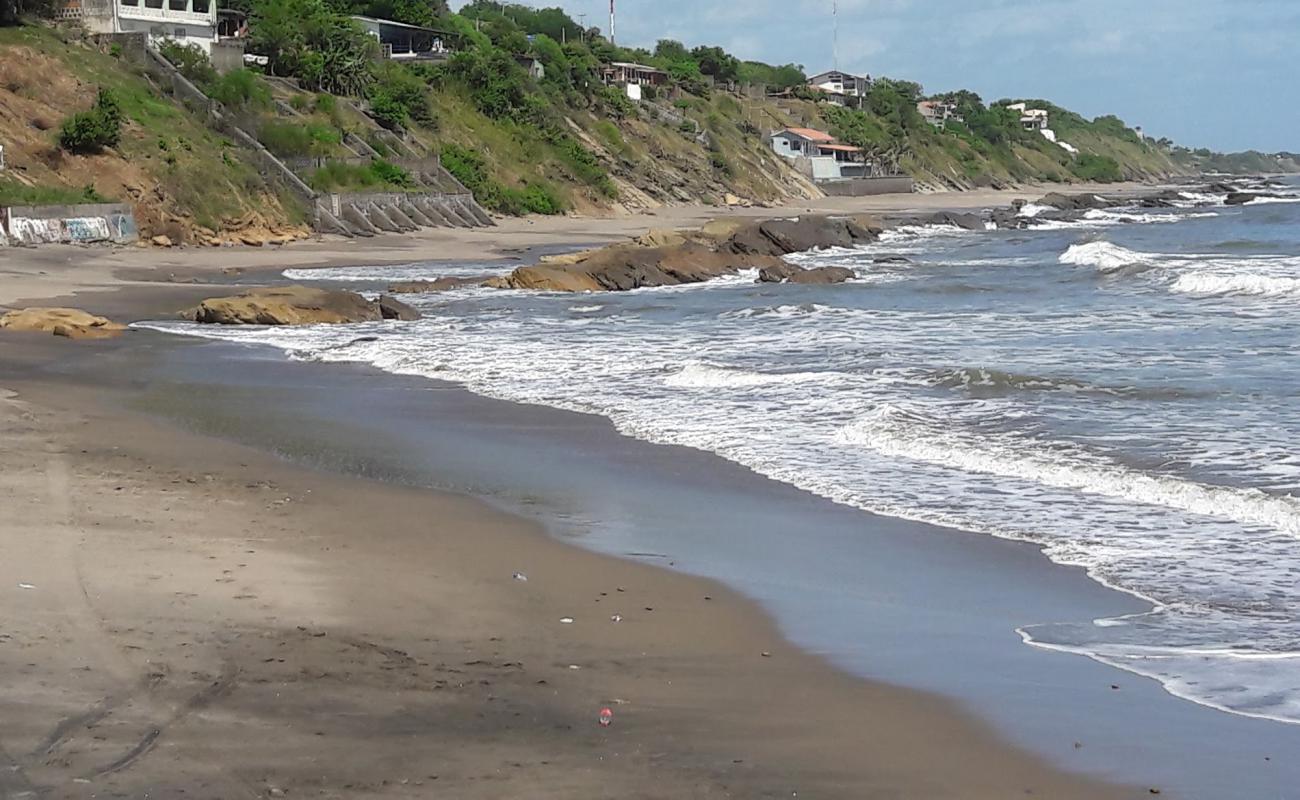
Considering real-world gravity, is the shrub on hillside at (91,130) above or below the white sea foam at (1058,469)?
above

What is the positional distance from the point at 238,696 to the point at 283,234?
4100cm

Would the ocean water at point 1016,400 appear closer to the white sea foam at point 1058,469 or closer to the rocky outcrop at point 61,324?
the white sea foam at point 1058,469

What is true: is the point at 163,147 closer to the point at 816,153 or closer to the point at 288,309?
the point at 288,309

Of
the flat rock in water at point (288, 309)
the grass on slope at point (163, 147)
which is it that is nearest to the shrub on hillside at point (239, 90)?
the grass on slope at point (163, 147)

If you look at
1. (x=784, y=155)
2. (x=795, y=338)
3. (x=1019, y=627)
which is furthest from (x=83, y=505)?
(x=784, y=155)

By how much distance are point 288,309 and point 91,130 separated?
72.5 feet

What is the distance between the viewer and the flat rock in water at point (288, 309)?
24.5 meters

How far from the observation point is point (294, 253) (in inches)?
1654

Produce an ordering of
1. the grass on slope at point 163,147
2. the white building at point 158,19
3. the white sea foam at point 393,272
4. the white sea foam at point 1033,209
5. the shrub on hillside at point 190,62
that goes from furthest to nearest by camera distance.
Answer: the white sea foam at point 1033,209, the white building at point 158,19, the shrub on hillside at point 190,62, the grass on slope at point 163,147, the white sea foam at point 393,272

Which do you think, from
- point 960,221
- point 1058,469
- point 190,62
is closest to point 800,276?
point 1058,469

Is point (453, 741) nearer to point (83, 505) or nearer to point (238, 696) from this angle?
point (238, 696)

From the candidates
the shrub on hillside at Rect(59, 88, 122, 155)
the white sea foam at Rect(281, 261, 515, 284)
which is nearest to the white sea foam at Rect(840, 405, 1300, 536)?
the white sea foam at Rect(281, 261, 515, 284)

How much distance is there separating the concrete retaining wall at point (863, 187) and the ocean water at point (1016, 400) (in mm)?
73602

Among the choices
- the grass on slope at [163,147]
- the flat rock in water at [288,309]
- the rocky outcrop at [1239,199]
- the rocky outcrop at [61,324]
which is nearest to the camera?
the rocky outcrop at [61,324]
